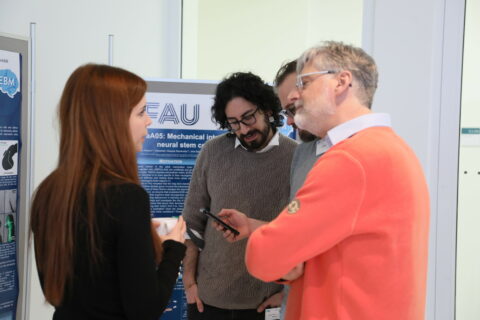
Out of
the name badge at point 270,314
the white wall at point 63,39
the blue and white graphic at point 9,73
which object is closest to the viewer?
the name badge at point 270,314

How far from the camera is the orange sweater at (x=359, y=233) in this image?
1173 millimetres

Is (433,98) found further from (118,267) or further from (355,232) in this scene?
(118,267)

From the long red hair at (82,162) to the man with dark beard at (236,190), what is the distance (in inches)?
31.4

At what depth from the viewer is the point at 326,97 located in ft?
4.51

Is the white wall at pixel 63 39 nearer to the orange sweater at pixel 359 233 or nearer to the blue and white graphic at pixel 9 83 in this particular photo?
the blue and white graphic at pixel 9 83

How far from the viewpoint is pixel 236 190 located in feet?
6.78

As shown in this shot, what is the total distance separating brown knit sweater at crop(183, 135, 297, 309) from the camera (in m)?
2.03

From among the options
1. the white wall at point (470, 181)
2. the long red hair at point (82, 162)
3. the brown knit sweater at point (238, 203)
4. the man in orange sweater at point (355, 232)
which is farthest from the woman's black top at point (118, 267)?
the white wall at point (470, 181)

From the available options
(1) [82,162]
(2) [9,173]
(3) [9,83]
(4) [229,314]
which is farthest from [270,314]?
(3) [9,83]

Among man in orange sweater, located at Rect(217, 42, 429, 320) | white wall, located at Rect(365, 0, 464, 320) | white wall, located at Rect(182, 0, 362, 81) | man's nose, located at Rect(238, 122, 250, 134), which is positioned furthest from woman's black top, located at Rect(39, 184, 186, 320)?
white wall, located at Rect(182, 0, 362, 81)

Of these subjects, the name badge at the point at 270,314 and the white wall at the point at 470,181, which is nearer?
the name badge at the point at 270,314

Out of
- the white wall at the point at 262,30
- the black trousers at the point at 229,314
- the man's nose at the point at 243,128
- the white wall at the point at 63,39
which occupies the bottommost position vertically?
the black trousers at the point at 229,314

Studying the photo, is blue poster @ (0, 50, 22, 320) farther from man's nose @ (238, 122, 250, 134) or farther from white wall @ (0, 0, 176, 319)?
man's nose @ (238, 122, 250, 134)

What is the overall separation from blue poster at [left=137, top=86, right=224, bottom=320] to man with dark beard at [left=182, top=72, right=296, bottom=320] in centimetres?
84
